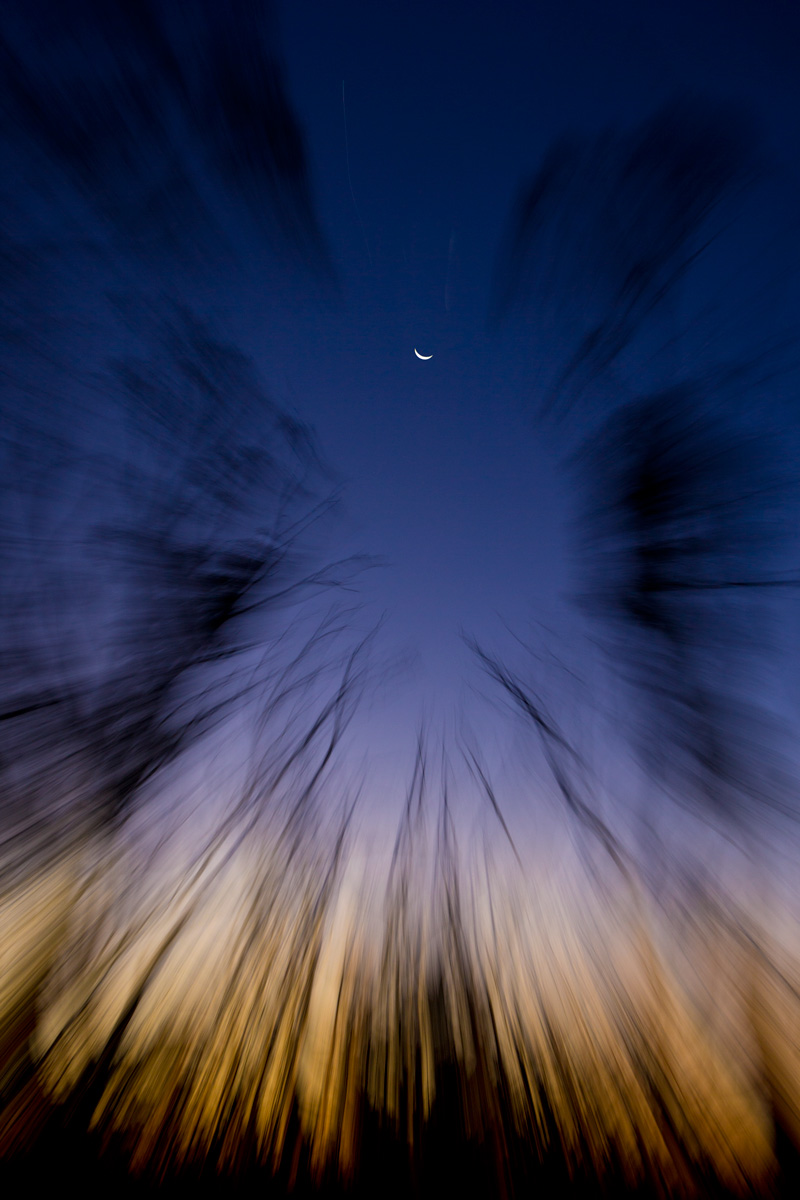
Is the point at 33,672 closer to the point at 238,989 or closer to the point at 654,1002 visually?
the point at 238,989

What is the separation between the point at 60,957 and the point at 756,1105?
22.4ft

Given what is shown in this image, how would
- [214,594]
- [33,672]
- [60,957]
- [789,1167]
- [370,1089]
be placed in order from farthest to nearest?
[370,1089] → [789,1167] → [214,594] → [60,957] → [33,672]

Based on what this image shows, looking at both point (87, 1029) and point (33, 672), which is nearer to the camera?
point (33, 672)

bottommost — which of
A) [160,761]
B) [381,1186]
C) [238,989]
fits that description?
[381,1186]

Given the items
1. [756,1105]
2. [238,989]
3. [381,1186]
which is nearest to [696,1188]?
[756,1105]

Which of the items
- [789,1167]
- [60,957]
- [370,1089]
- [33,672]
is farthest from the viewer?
[370,1089]

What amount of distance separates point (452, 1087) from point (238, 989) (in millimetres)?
3617

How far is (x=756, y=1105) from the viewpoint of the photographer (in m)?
4.98

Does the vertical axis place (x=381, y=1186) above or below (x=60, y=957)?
below

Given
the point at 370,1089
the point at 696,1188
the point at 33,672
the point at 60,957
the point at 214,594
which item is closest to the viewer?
the point at 33,672

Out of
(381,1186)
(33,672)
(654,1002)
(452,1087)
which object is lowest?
(381,1186)

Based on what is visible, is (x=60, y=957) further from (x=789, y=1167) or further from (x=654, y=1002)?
(x=789, y=1167)

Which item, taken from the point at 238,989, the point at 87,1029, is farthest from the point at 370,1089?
the point at 87,1029

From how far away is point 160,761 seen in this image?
469 cm
